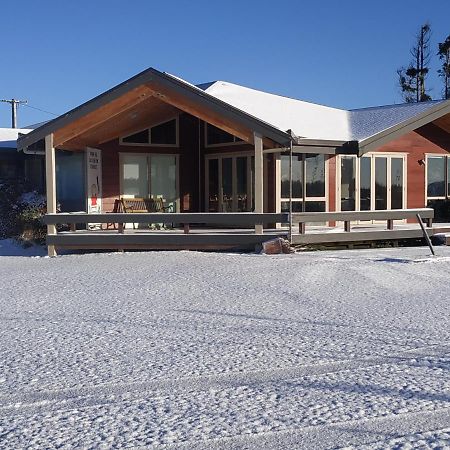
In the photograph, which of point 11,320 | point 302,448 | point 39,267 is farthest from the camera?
point 39,267

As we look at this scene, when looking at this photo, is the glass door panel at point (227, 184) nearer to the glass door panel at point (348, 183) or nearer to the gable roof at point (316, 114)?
the gable roof at point (316, 114)

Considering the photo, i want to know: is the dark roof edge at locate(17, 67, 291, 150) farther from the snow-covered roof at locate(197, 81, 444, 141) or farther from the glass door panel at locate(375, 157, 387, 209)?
the glass door panel at locate(375, 157, 387, 209)

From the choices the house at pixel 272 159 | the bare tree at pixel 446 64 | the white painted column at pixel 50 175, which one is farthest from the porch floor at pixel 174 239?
the bare tree at pixel 446 64

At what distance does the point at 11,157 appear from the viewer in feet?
71.5

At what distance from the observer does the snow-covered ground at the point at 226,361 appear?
3.93m

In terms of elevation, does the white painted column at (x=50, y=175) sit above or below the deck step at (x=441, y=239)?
above

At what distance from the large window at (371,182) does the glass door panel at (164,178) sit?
16.0ft

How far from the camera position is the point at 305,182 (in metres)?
16.4

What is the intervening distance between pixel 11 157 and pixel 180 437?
19833 millimetres

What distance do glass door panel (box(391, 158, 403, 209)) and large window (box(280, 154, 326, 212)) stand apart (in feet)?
8.35

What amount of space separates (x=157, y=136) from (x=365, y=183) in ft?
20.4

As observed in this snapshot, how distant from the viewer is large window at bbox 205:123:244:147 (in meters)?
17.2

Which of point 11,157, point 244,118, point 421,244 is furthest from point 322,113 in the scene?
point 11,157

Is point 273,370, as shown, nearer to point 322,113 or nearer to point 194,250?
point 194,250
